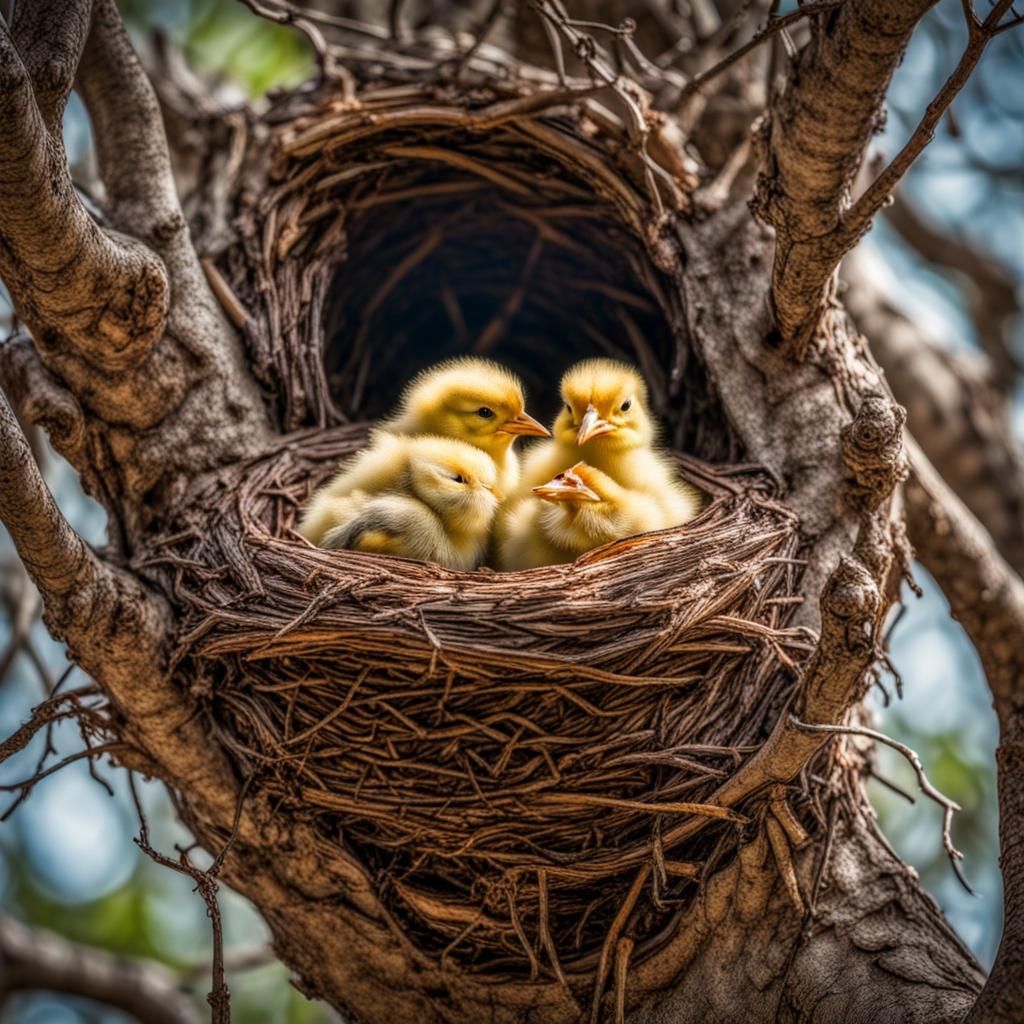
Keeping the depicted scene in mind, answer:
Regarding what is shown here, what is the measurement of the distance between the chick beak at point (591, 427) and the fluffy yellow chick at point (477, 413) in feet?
0.65

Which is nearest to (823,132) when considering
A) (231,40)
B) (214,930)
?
(214,930)

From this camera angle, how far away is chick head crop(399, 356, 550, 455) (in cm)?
426

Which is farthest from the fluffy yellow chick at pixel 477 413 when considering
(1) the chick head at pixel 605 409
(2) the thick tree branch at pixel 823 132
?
(2) the thick tree branch at pixel 823 132

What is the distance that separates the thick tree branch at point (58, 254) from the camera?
9.41 feet

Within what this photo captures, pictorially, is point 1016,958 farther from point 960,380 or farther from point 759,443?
point 960,380

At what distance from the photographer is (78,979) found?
16.5 ft

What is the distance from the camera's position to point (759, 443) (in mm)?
3855

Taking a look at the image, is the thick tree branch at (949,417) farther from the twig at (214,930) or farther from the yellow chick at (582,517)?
the twig at (214,930)

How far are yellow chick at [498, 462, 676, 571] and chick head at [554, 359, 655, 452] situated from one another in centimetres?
18

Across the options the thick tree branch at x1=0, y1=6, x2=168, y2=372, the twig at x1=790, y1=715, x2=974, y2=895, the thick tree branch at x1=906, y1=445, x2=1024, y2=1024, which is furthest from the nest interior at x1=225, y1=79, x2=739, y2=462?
the twig at x1=790, y1=715, x2=974, y2=895

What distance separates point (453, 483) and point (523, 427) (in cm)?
47

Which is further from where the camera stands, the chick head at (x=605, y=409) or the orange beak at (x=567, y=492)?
the chick head at (x=605, y=409)

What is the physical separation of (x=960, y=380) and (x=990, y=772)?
2.83 meters

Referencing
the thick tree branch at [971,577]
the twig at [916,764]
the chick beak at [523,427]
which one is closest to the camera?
the twig at [916,764]
